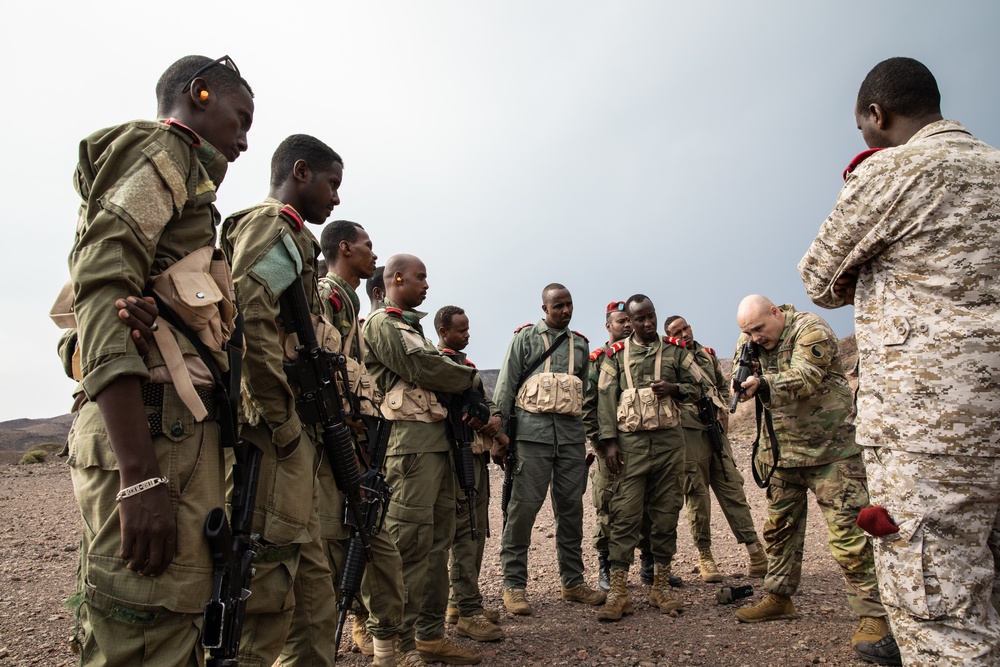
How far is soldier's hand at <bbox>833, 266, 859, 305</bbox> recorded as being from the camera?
273 centimetres

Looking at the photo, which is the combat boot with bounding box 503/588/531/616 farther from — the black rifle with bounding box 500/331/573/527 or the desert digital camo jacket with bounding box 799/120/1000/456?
the desert digital camo jacket with bounding box 799/120/1000/456

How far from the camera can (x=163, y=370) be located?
186 centimetres

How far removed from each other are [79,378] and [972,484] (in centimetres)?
289

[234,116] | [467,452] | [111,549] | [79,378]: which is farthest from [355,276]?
[111,549]

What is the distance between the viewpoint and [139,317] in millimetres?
1779

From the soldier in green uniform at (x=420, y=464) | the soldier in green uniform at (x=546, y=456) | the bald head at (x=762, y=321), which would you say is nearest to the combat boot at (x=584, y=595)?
the soldier in green uniform at (x=546, y=456)

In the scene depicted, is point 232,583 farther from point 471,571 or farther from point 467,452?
point 471,571

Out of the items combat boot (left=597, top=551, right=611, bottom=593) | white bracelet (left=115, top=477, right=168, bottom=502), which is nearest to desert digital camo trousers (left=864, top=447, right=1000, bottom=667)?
white bracelet (left=115, top=477, right=168, bottom=502)

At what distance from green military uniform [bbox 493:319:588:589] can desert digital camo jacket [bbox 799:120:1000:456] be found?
136 inches

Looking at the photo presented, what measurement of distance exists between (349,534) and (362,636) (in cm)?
169

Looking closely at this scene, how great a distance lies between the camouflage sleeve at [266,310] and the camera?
8.00 ft

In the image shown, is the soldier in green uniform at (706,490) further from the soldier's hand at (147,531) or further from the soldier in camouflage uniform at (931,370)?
the soldier's hand at (147,531)

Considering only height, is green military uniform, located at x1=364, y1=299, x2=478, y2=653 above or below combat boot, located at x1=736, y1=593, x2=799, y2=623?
above

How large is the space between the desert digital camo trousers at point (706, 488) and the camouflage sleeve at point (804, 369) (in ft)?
7.82
